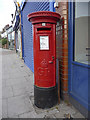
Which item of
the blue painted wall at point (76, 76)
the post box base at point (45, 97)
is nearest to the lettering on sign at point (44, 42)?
the blue painted wall at point (76, 76)

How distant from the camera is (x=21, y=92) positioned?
4121mm

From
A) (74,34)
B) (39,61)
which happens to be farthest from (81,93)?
(74,34)

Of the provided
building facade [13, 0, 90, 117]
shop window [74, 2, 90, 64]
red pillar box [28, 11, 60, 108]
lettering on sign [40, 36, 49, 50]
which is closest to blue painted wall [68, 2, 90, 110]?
building facade [13, 0, 90, 117]

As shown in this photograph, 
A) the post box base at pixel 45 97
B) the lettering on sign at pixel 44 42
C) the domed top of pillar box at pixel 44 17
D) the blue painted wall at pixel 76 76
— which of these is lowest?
the post box base at pixel 45 97

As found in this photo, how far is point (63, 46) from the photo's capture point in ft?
10.3

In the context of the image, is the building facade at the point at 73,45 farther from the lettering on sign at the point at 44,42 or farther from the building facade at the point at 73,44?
the lettering on sign at the point at 44,42

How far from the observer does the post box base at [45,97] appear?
116 inches

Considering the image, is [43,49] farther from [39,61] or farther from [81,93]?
[81,93]

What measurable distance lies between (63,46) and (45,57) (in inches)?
25.3

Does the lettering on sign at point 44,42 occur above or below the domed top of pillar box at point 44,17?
below

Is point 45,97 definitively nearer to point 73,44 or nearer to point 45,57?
point 45,57

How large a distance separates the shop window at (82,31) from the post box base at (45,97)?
1112 millimetres

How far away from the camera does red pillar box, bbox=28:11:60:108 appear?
2.76 metres

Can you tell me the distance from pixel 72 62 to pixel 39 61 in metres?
0.87
